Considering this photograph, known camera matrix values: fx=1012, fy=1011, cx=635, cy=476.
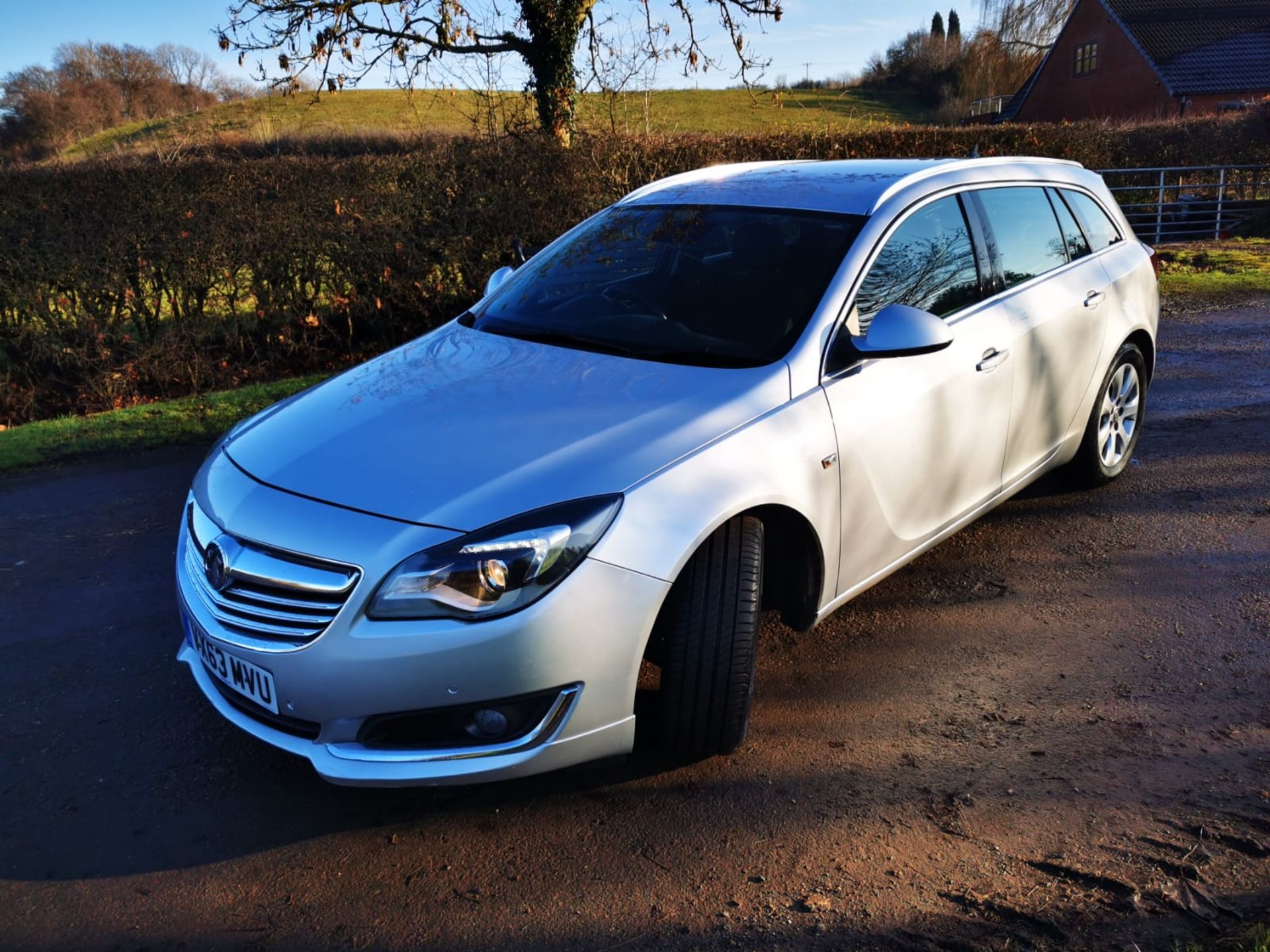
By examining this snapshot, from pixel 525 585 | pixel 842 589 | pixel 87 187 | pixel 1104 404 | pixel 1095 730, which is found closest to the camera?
pixel 525 585

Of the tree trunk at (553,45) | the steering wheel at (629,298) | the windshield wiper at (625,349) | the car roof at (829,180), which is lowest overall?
the windshield wiper at (625,349)

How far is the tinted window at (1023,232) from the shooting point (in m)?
4.36

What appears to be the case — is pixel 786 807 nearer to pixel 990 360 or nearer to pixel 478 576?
pixel 478 576

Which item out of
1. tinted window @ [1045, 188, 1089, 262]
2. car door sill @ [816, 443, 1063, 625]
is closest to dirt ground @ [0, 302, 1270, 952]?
car door sill @ [816, 443, 1063, 625]

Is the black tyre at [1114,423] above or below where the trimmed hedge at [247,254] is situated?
below

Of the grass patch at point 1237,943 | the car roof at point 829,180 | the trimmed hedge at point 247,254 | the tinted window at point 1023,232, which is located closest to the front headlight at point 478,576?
the grass patch at point 1237,943

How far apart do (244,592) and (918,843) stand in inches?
78.2

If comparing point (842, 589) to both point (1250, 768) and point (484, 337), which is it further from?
point (484, 337)

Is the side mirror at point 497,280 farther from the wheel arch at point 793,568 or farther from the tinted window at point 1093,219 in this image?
the tinted window at point 1093,219

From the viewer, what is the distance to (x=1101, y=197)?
5.34 metres

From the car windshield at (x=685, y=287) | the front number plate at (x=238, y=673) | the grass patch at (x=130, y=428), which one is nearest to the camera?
the front number plate at (x=238, y=673)

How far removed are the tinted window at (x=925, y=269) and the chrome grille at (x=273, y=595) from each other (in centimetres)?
196

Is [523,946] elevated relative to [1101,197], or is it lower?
lower

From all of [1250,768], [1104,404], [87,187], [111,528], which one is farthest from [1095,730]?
[87,187]
